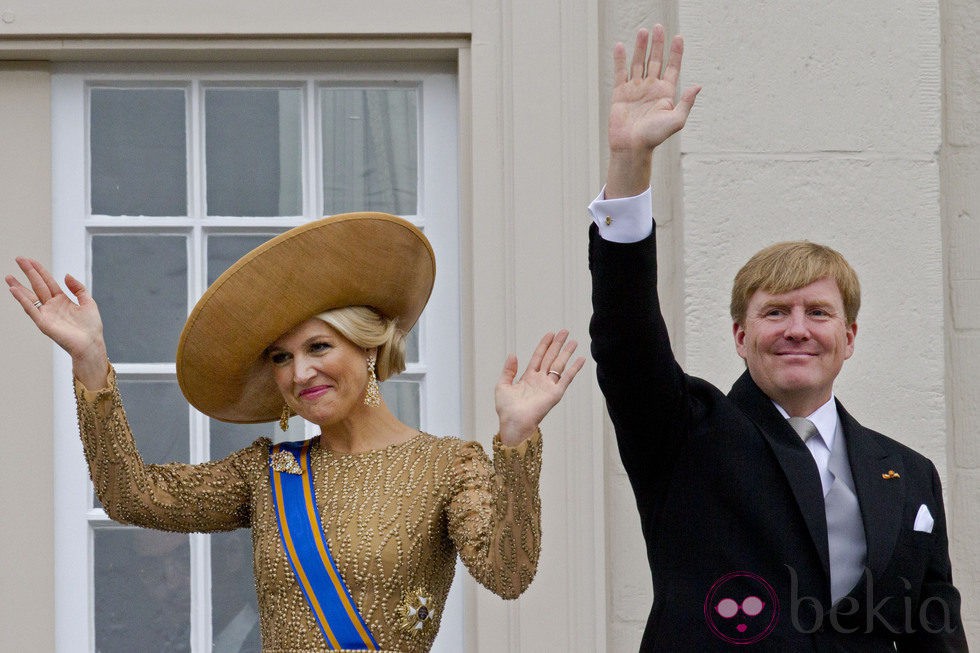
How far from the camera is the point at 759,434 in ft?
9.71

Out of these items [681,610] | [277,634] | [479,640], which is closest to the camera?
[681,610]

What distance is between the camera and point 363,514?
10.00ft

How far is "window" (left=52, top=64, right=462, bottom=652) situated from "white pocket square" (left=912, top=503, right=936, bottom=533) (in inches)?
59.3

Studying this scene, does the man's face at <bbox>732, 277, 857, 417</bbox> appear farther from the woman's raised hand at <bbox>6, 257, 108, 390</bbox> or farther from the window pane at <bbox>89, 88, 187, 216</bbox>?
the window pane at <bbox>89, 88, 187, 216</bbox>

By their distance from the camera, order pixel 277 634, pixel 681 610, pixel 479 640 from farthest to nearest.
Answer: pixel 479 640
pixel 277 634
pixel 681 610

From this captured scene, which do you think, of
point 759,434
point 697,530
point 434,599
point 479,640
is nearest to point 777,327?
point 759,434

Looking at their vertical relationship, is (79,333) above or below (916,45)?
below

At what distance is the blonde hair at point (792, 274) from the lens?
2.98 meters

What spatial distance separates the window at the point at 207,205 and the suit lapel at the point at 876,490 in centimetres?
142

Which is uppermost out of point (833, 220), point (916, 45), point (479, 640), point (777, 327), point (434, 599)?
point (916, 45)

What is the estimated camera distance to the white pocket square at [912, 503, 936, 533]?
296 cm

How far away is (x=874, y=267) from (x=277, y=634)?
71.0 inches

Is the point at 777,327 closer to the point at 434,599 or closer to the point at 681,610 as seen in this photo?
the point at 681,610

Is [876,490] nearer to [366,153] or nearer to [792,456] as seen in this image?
[792,456]
